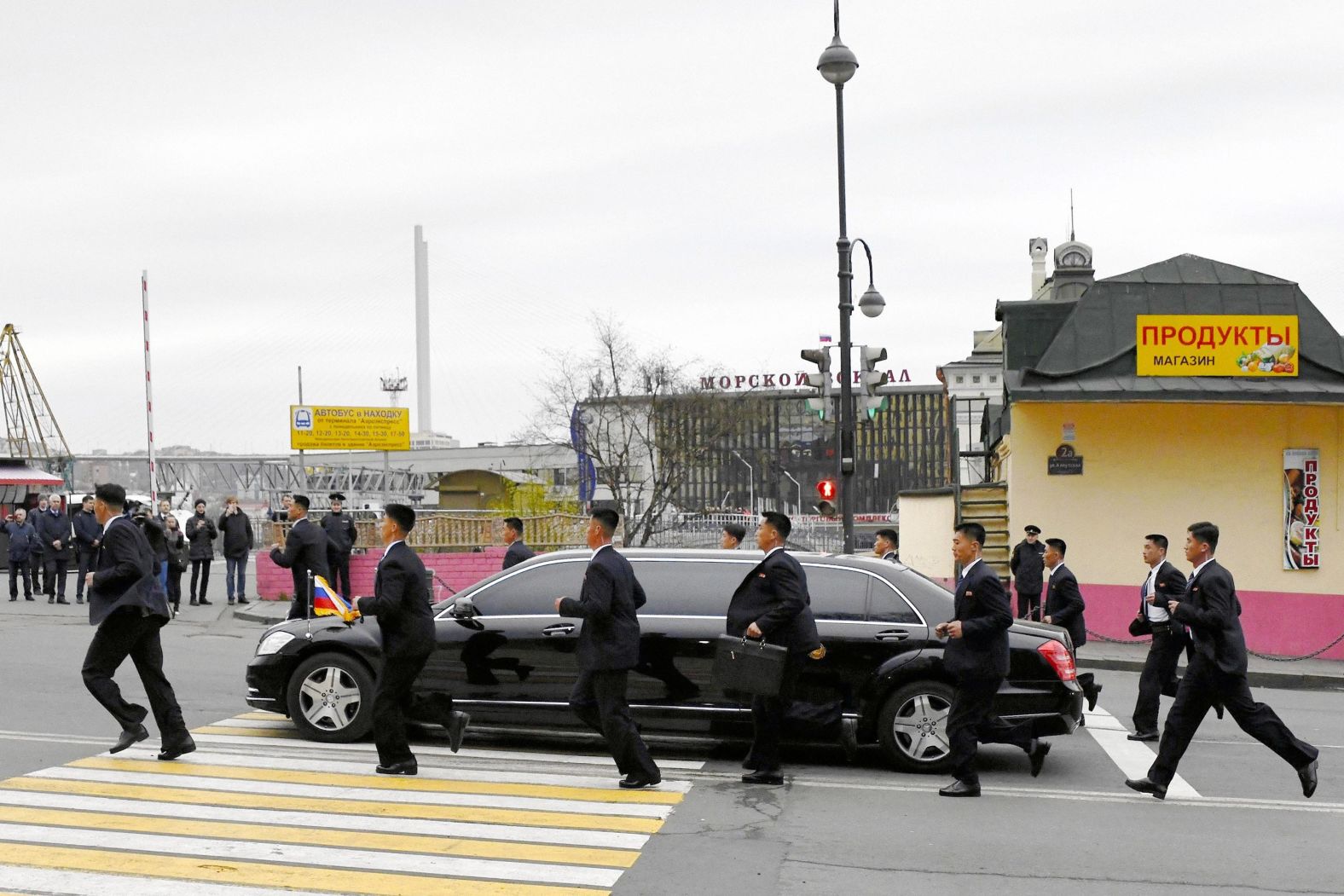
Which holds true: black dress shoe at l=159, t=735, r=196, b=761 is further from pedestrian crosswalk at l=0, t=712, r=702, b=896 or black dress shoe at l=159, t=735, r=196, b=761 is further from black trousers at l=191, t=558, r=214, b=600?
black trousers at l=191, t=558, r=214, b=600

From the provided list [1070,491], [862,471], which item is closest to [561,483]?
[862,471]

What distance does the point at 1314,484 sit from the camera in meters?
20.6

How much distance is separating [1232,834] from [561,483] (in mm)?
93289

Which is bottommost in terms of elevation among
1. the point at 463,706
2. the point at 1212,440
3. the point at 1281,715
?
the point at 1281,715

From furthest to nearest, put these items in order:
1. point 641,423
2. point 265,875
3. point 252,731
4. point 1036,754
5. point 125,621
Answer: point 641,423 < point 252,731 < point 1036,754 < point 125,621 < point 265,875

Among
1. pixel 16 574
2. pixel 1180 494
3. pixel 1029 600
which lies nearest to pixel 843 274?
pixel 1029 600

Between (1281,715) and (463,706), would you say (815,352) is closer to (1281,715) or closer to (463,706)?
(1281,715)

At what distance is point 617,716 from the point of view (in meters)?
8.89

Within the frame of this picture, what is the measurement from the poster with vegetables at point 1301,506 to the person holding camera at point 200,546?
16896 mm

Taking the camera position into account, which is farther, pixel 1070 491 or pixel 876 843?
pixel 1070 491

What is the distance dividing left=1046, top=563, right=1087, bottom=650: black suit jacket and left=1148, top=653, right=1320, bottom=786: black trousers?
4.19 meters

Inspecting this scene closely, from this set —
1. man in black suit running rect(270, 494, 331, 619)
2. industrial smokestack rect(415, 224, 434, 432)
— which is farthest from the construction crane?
man in black suit running rect(270, 494, 331, 619)

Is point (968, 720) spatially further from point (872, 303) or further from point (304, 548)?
point (872, 303)

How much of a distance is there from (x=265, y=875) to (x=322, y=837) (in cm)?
76
